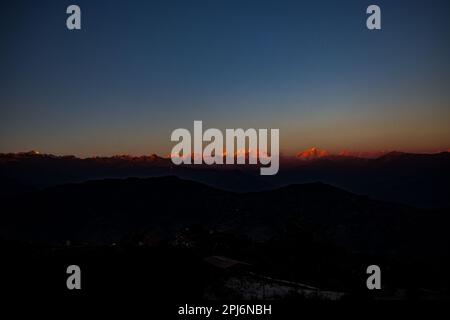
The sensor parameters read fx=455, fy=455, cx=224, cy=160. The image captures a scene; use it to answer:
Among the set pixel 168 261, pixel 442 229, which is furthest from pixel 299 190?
pixel 168 261

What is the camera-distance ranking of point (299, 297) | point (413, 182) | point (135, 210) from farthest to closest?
point (413, 182), point (135, 210), point (299, 297)

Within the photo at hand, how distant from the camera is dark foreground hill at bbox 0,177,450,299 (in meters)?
18.1

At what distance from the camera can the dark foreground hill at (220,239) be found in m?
18.1

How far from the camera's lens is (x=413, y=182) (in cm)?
14500

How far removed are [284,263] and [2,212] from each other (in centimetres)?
8293

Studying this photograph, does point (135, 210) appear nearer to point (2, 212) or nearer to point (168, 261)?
point (2, 212)

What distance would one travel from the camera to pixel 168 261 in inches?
717

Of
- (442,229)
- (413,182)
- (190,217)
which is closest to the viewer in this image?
(442,229)

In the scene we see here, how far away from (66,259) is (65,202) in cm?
8768

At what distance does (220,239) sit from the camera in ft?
117

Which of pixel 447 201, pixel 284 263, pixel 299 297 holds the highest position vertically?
pixel 299 297

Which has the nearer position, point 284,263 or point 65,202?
point 284,263
